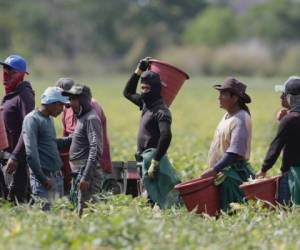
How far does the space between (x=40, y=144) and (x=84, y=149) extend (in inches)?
19.0

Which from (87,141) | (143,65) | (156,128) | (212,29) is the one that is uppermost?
(212,29)

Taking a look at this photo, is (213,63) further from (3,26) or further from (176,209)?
(176,209)

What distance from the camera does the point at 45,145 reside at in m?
11.5

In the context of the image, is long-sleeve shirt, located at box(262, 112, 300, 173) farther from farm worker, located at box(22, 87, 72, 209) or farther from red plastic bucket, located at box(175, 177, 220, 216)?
farm worker, located at box(22, 87, 72, 209)

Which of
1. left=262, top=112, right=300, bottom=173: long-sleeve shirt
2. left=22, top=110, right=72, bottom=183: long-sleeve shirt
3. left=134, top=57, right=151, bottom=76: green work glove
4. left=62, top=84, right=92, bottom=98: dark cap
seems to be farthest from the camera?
left=134, top=57, right=151, bottom=76: green work glove

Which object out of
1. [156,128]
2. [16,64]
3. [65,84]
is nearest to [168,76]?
[156,128]

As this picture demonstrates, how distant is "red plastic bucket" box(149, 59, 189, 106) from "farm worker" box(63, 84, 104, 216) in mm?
981

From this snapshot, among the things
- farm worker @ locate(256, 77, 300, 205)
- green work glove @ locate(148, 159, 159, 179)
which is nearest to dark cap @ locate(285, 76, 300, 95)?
farm worker @ locate(256, 77, 300, 205)

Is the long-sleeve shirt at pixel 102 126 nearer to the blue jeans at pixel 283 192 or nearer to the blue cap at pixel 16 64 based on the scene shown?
the blue cap at pixel 16 64

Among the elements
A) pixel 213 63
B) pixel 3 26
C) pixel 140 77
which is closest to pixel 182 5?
pixel 3 26

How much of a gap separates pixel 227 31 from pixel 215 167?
3655 inches

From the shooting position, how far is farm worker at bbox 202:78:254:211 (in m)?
11.7

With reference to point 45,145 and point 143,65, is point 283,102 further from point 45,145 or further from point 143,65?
point 45,145

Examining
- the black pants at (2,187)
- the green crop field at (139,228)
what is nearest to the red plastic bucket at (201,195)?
the green crop field at (139,228)
